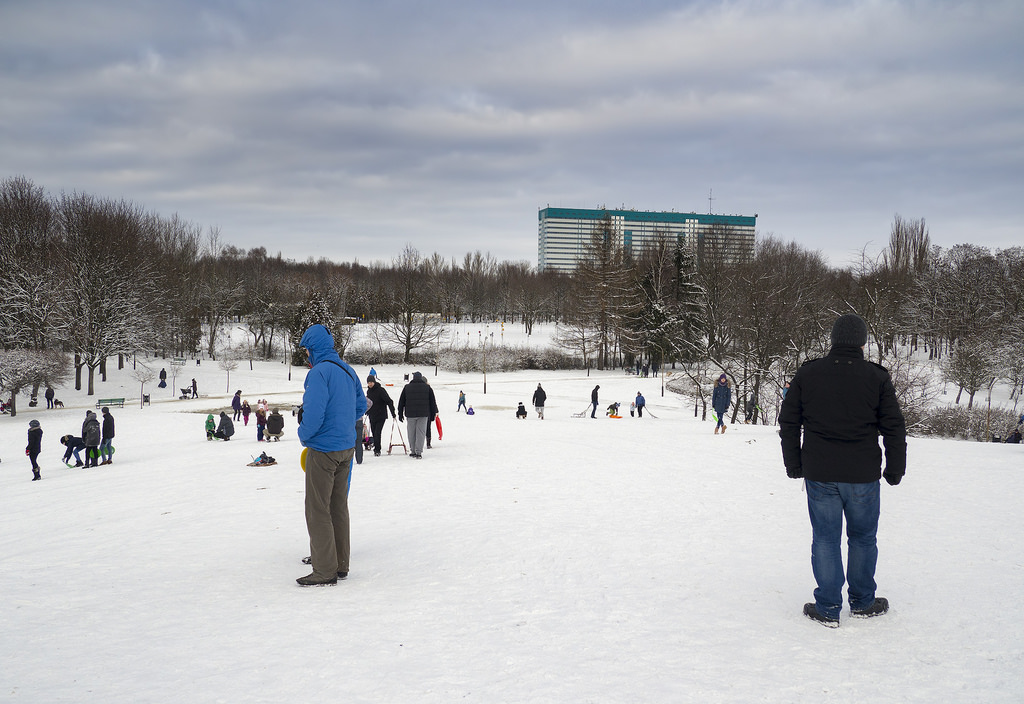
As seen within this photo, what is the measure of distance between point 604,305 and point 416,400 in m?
57.5

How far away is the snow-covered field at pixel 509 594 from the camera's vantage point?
12.5 feet

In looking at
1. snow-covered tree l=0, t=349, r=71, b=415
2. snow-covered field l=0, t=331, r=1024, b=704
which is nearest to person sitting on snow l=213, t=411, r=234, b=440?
snow-covered field l=0, t=331, r=1024, b=704

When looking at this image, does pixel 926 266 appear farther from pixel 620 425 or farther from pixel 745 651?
pixel 745 651

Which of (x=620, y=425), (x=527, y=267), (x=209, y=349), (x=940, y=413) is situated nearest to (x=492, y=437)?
(x=620, y=425)

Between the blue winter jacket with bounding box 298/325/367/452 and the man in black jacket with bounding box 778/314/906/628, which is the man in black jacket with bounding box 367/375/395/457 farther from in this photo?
the man in black jacket with bounding box 778/314/906/628

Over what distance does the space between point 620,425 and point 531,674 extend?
17.1m

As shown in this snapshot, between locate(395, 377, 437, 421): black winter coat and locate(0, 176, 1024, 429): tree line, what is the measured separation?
20.8m

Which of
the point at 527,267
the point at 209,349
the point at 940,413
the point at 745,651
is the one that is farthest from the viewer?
the point at 527,267

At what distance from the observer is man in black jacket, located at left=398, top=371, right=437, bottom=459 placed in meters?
13.0

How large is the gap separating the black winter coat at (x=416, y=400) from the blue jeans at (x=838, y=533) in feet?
29.9

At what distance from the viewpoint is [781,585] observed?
17.9ft

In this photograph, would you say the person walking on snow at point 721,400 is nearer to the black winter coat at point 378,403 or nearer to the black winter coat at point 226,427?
the black winter coat at point 378,403

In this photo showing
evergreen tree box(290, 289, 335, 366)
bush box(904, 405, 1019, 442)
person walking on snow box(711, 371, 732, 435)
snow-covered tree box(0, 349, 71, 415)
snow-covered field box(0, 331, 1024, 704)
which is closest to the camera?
snow-covered field box(0, 331, 1024, 704)

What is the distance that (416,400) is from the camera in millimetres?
13031
